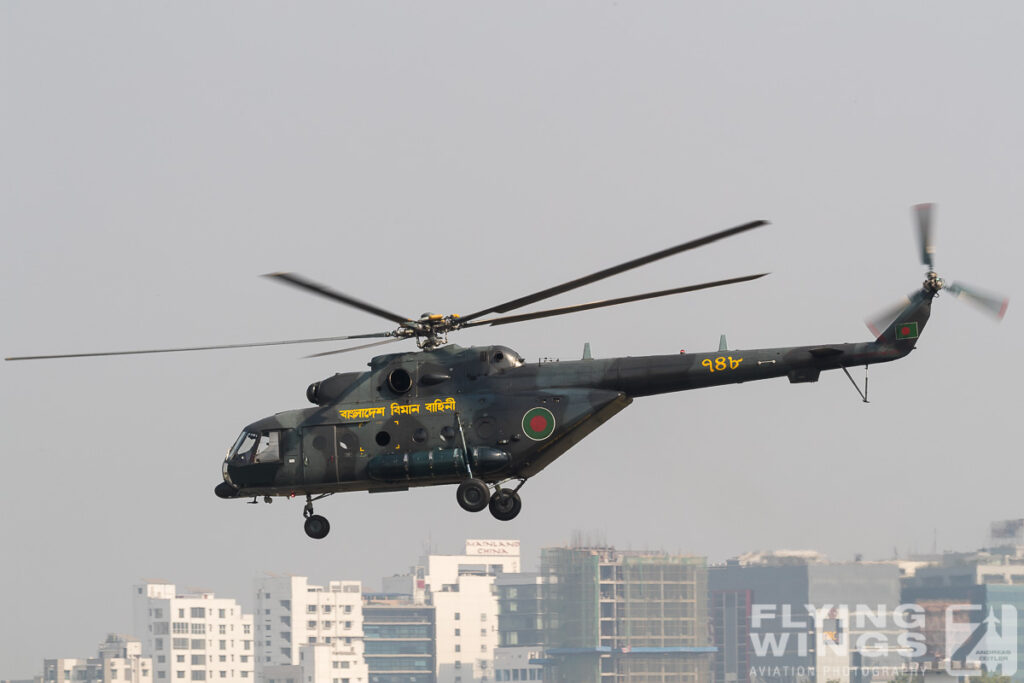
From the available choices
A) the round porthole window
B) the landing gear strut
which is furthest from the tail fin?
the landing gear strut

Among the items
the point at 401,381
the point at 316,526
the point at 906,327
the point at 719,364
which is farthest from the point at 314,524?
the point at 906,327

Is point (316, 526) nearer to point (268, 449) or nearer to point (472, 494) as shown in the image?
point (268, 449)

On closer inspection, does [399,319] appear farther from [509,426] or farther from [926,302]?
[926,302]

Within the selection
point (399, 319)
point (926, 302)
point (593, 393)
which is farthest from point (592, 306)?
point (926, 302)

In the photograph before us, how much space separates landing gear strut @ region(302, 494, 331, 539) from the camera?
3894 centimetres

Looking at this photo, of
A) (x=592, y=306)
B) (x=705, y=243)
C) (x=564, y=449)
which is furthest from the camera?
(x=564, y=449)

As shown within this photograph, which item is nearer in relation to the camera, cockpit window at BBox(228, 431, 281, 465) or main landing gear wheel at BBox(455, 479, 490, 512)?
main landing gear wheel at BBox(455, 479, 490, 512)

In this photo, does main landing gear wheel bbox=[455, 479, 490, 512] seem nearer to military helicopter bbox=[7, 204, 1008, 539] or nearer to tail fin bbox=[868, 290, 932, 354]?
military helicopter bbox=[7, 204, 1008, 539]

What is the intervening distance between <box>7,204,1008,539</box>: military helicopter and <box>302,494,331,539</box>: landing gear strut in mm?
191

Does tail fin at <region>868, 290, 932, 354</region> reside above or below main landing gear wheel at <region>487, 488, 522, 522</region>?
above

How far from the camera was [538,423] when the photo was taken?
36.9 metres

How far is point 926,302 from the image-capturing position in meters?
37.2

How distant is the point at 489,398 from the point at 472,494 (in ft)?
7.22

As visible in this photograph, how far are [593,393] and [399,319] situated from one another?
15.2 ft
